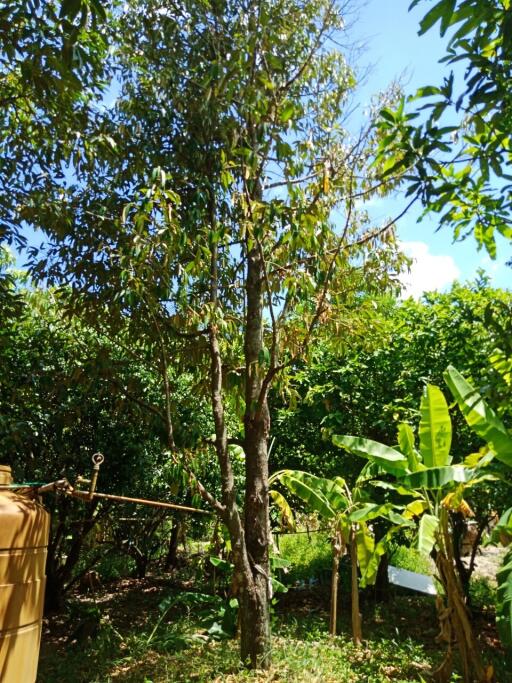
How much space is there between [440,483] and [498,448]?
1.85ft

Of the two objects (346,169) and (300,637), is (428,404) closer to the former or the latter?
(346,169)

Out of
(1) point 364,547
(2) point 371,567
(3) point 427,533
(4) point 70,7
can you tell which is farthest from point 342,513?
(4) point 70,7

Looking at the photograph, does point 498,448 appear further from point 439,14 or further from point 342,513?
point 439,14

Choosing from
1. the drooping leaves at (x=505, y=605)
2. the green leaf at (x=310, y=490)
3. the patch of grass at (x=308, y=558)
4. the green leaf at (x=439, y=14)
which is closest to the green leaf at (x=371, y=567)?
the green leaf at (x=310, y=490)

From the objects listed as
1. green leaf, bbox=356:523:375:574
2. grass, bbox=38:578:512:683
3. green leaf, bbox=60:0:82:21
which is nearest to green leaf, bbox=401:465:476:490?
green leaf, bbox=356:523:375:574

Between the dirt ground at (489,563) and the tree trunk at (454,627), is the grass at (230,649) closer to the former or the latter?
the tree trunk at (454,627)

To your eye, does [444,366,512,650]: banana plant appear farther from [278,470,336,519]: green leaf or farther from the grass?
[278,470,336,519]: green leaf

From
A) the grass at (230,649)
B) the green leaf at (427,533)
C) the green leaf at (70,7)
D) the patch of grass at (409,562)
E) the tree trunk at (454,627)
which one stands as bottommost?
the grass at (230,649)

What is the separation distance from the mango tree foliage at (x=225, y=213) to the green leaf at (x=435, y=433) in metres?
1.20

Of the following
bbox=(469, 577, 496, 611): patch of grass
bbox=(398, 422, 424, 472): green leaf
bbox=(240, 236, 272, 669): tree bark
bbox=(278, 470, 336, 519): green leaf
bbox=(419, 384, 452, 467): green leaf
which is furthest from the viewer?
bbox=(469, 577, 496, 611): patch of grass

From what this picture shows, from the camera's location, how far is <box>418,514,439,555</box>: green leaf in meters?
4.74

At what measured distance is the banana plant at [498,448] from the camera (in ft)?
13.7

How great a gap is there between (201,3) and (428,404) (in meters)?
4.58

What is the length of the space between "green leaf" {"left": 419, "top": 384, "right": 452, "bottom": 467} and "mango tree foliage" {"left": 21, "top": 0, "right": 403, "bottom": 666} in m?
1.20
